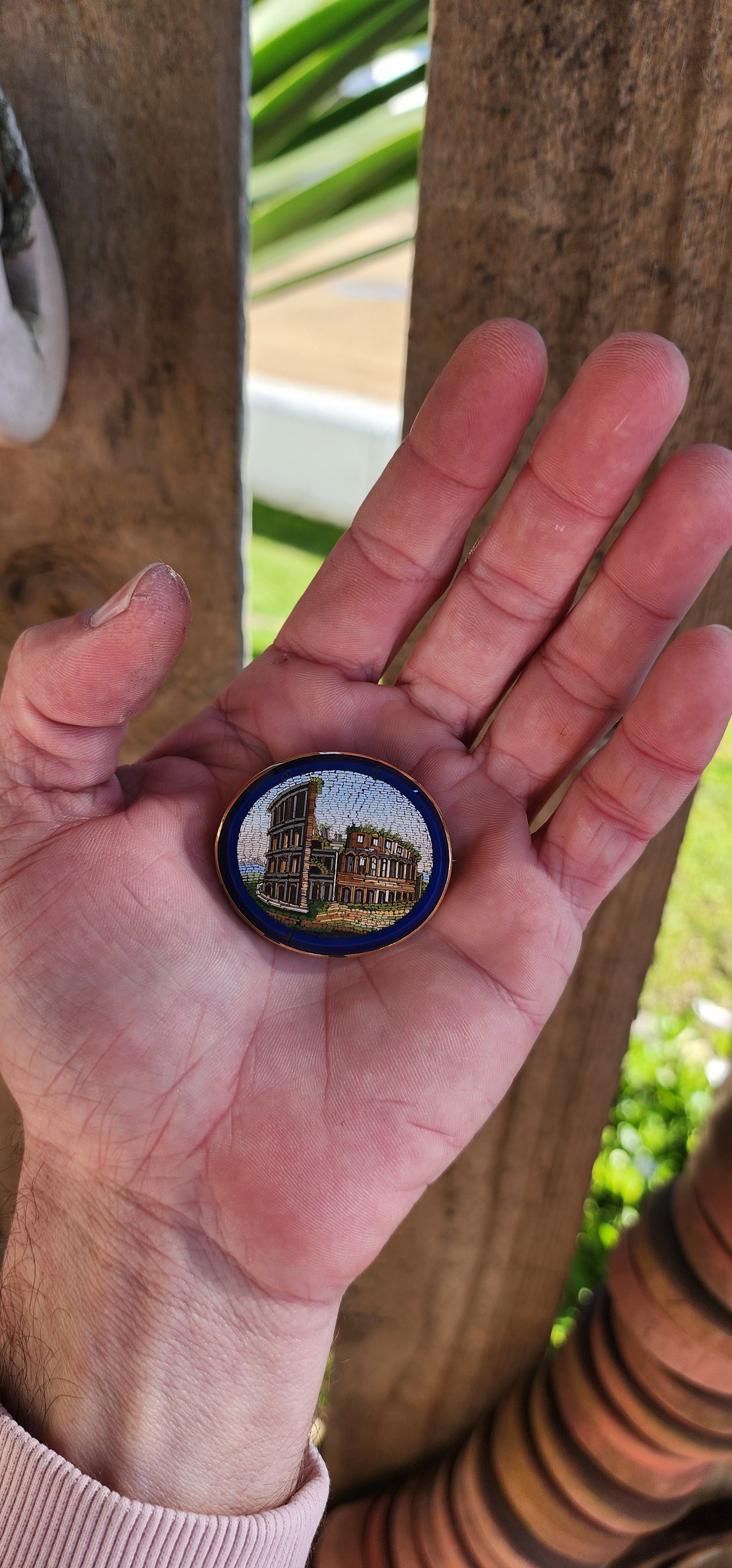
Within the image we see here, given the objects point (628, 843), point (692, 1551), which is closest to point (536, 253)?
point (628, 843)

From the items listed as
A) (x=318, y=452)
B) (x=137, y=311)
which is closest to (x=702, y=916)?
(x=137, y=311)

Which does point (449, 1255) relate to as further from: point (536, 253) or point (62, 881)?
point (536, 253)

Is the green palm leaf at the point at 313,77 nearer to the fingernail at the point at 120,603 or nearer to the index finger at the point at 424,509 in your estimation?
the index finger at the point at 424,509

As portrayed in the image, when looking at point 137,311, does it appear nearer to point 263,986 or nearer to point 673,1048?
point 263,986

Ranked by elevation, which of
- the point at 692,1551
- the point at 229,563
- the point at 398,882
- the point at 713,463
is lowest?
the point at 692,1551

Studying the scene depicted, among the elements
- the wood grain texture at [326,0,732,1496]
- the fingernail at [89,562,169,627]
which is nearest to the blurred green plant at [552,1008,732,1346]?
the wood grain texture at [326,0,732,1496]

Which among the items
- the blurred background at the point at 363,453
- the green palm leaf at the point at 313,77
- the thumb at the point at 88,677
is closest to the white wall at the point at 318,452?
the blurred background at the point at 363,453

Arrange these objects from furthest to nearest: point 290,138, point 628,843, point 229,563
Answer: point 290,138 → point 229,563 → point 628,843
